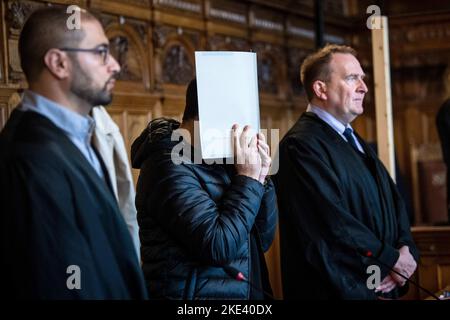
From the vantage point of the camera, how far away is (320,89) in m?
3.75

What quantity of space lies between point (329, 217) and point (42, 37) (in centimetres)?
166

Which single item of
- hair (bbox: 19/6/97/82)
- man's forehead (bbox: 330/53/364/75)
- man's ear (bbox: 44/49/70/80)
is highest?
man's forehead (bbox: 330/53/364/75)

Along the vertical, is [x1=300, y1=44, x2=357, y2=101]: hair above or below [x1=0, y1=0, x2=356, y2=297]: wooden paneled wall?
below

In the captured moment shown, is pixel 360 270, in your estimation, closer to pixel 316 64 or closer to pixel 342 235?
pixel 342 235

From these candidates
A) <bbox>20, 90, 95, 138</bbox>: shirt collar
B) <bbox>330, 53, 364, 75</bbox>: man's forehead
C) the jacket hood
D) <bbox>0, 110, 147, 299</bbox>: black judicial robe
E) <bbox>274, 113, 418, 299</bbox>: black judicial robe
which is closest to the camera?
<bbox>0, 110, 147, 299</bbox>: black judicial robe

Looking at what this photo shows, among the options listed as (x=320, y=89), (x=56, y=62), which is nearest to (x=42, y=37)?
(x=56, y=62)

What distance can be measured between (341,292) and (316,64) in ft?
3.63

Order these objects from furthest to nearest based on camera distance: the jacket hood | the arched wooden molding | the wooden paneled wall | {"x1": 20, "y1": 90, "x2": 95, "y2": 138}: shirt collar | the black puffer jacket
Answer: the arched wooden molding
the wooden paneled wall
the jacket hood
the black puffer jacket
{"x1": 20, "y1": 90, "x2": 95, "y2": 138}: shirt collar

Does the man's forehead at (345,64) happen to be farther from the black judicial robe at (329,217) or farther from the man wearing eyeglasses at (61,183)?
the man wearing eyeglasses at (61,183)

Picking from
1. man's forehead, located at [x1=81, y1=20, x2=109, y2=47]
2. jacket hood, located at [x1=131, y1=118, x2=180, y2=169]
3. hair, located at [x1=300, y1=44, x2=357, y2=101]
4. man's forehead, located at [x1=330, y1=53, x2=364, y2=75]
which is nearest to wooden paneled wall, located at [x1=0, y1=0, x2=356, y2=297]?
hair, located at [x1=300, y1=44, x2=357, y2=101]

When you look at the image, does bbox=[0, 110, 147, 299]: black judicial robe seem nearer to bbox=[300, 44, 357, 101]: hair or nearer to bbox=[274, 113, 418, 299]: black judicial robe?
bbox=[274, 113, 418, 299]: black judicial robe

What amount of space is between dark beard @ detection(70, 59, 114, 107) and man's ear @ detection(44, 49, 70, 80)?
32 mm

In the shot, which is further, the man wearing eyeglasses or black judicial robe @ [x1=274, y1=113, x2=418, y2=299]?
black judicial robe @ [x1=274, y1=113, x2=418, y2=299]

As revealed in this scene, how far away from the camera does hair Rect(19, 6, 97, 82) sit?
2146 millimetres
